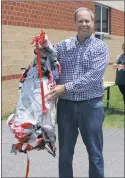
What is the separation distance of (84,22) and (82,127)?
102 cm

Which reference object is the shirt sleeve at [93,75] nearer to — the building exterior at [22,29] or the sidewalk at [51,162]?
the sidewalk at [51,162]

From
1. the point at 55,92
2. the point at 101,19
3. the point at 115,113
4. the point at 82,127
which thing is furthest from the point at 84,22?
the point at 101,19

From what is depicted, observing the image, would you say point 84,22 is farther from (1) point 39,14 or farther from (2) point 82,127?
(1) point 39,14

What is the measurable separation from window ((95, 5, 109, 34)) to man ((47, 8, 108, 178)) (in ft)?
37.2

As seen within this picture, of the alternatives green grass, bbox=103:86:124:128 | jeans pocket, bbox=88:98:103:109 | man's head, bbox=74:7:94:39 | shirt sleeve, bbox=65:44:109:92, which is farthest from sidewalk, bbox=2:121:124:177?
man's head, bbox=74:7:94:39

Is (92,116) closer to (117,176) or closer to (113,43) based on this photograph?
(117,176)

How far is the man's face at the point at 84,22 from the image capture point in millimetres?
3479

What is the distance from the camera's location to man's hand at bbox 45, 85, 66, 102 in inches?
132

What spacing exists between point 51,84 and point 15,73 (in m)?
6.09

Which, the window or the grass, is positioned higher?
the window

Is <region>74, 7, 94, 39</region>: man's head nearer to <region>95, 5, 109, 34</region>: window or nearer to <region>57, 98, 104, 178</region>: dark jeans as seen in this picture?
<region>57, 98, 104, 178</region>: dark jeans

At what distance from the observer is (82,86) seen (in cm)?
346

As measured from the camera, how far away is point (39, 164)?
5.07 meters

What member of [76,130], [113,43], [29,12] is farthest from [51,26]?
[76,130]
